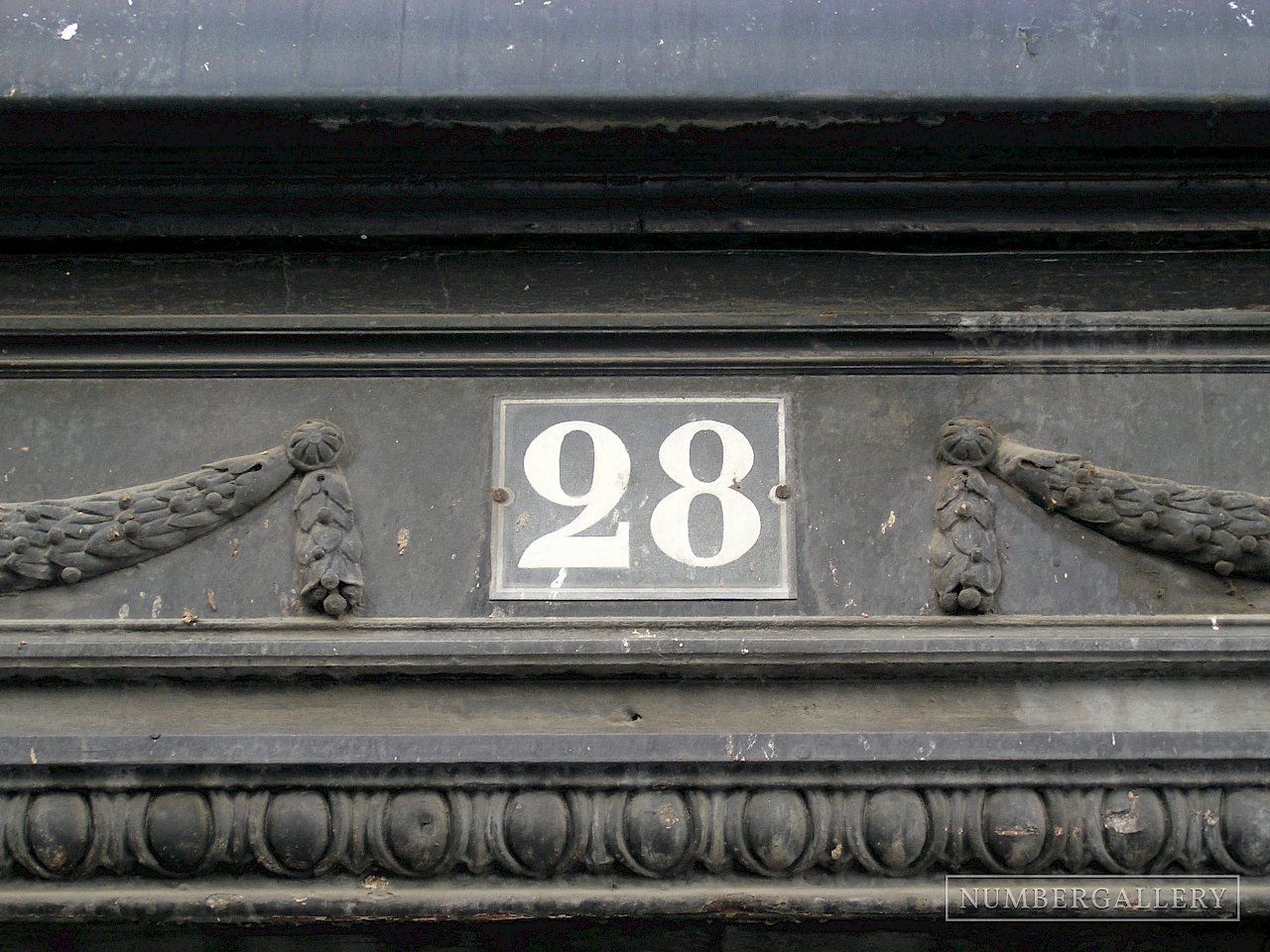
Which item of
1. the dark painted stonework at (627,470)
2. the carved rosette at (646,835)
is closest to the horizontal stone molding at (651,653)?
the dark painted stonework at (627,470)

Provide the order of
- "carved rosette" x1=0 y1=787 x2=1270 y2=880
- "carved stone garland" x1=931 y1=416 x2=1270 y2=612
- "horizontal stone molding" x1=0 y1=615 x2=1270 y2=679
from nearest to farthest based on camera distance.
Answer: "carved rosette" x1=0 y1=787 x2=1270 y2=880, "horizontal stone molding" x1=0 y1=615 x2=1270 y2=679, "carved stone garland" x1=931 y1=416 x2=1270 y2=612

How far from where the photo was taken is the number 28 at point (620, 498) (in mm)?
3119

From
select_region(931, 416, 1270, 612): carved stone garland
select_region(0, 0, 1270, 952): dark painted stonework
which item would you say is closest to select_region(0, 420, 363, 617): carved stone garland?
select_region(0, 0, 1270, 952): dark painted stonework

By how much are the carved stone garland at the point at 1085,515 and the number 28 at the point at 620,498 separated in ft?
1.26

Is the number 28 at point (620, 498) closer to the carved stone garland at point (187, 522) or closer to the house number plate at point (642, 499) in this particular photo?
the house number plate at point (642, 499)

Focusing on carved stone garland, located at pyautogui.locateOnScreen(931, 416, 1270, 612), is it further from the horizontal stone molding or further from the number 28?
the number 28

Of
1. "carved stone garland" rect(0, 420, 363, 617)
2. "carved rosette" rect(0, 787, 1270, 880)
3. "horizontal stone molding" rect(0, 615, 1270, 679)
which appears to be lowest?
"carved rosette" rect(0, 787, 1270, 880)

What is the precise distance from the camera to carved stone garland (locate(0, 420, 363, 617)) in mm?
3105

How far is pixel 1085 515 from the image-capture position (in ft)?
10.3

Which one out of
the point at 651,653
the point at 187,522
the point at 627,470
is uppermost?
the point at 627,470

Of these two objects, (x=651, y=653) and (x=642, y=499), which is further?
(x=642, y=499)

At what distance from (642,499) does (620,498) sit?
4 centimetres

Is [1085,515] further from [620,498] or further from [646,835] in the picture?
[646,835]

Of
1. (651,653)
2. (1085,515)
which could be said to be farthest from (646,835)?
(1085,515)
